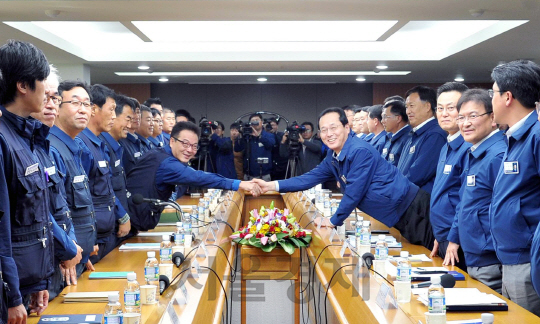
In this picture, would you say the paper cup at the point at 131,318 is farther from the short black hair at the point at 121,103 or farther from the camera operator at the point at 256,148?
the camera operator at the point at 256,148

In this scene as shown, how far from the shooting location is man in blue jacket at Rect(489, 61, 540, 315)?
2234 millimetres

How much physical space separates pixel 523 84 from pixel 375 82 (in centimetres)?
957

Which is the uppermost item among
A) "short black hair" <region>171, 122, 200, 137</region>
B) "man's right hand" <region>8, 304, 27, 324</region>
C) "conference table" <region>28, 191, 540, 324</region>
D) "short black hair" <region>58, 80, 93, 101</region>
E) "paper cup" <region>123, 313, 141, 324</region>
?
"short black hair" <region>58, 80, 93, 101</region>

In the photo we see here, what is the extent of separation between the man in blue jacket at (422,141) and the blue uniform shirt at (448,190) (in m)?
0.86

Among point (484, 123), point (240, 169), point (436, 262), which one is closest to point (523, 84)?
point (484, 123)

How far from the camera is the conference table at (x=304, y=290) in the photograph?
79.2 inches

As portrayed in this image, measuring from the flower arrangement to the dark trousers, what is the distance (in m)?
0.60

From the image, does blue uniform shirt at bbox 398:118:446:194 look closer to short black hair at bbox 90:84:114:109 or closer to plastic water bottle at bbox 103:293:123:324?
short black hair at bbox 90:84:114:109

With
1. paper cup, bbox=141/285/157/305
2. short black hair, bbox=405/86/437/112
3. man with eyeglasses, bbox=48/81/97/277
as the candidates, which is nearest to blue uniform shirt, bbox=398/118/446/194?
short black hair, bbox=405/86/437/112

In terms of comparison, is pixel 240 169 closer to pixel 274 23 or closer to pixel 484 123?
pixel 274 23

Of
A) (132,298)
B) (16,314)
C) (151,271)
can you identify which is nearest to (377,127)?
(151,271)

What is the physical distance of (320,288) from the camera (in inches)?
133

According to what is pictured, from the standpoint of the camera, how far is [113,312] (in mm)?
1703

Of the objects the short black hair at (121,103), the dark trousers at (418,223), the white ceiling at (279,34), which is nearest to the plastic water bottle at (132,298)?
the dark trousers at (418,223)
